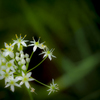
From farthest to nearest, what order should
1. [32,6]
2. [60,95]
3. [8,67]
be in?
[32,6]
[60,95]
[8,67]

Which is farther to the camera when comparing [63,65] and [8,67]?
[63,65]

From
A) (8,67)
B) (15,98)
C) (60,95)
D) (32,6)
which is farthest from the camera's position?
(32,6)

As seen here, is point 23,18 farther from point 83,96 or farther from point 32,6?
point 83,96

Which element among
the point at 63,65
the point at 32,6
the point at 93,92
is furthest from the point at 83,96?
the point at 32,6

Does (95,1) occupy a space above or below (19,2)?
below

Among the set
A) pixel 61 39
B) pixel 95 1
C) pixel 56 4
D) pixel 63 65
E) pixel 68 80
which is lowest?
pixel 68 80

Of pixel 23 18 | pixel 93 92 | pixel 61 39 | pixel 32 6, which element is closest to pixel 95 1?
pixel 61 39
